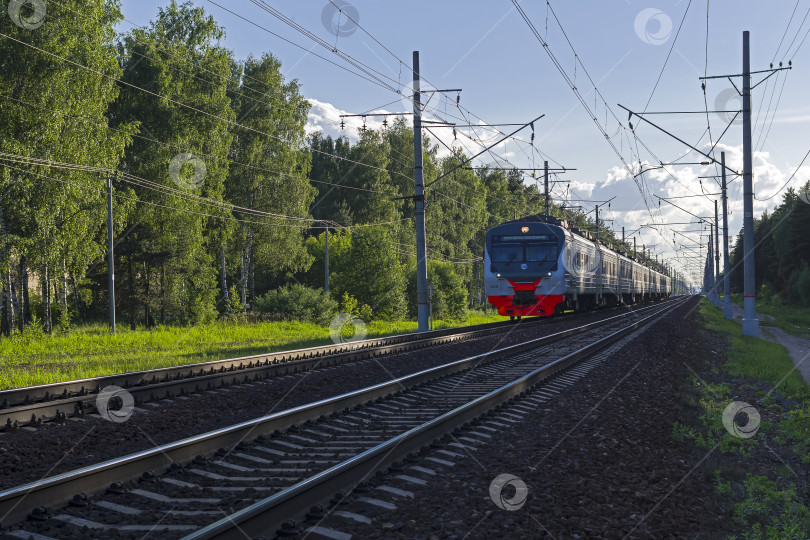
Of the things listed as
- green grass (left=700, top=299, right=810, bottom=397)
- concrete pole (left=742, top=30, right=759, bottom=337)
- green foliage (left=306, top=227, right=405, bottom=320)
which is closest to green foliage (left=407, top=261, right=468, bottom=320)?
green foliage (left=306, top=227, right=405, bottom=320)

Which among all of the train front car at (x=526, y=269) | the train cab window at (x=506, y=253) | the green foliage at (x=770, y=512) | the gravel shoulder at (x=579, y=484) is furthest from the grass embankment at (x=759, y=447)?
the train cab window at (x=506, y=253)

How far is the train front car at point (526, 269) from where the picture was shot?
25.6 m

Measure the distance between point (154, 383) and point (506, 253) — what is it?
58.8 feet

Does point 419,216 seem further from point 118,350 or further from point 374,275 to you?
point 118,350

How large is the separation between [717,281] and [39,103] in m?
57.0

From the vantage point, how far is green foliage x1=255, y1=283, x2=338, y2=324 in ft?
102

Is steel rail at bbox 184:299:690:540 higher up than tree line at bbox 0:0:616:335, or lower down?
lower down

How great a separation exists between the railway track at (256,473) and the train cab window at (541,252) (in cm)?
1707

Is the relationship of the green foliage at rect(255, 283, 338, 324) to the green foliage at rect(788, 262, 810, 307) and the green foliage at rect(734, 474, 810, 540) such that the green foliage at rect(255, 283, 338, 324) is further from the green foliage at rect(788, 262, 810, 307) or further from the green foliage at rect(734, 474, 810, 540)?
the green foliage at rect(788, 262, 810, 307)

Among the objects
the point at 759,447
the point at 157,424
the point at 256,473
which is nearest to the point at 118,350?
the point at 157,424

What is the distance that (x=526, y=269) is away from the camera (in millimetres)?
25812

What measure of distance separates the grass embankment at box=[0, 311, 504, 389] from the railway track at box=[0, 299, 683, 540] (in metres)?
6.14

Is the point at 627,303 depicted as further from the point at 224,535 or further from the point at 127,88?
the point at 224,535

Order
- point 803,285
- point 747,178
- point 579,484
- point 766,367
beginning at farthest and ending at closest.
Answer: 1. point 803,285
2. point 747,178
3. point 766,367
4. point 579,484
